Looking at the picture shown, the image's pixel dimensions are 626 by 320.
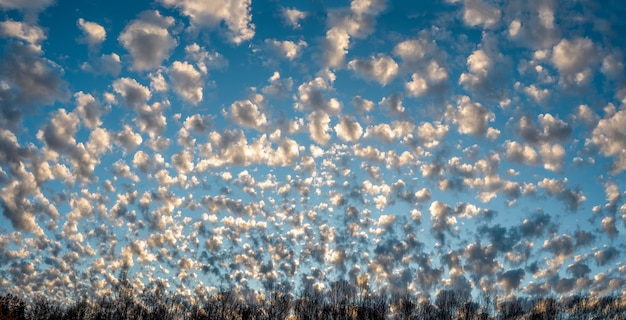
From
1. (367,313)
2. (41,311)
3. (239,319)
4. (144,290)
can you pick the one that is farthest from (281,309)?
(41,311)

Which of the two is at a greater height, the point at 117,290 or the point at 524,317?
the point at 117,290

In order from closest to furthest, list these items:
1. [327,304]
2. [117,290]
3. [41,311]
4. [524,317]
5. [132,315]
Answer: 1. [524,317]
2. [327,304]
3. [41,311]
4. [132,315]
5. [117,290]

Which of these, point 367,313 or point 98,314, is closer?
point 367,313

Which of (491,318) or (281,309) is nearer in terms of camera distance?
(491,318)

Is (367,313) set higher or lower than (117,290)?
lower

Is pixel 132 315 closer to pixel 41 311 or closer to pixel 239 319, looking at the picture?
pixel 41 311

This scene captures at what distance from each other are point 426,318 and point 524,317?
1983 cm

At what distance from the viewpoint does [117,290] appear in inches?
5123

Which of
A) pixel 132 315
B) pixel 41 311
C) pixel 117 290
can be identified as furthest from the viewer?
pixel 117 290

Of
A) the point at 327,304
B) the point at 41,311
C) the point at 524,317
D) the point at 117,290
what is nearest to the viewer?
the point at 524,317

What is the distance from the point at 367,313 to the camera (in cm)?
9150

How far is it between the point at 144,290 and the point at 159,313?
55.5ft

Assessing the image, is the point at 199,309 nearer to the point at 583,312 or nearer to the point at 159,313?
the point at 159,313

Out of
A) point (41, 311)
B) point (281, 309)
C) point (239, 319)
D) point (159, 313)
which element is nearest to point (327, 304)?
point (281, 309)
